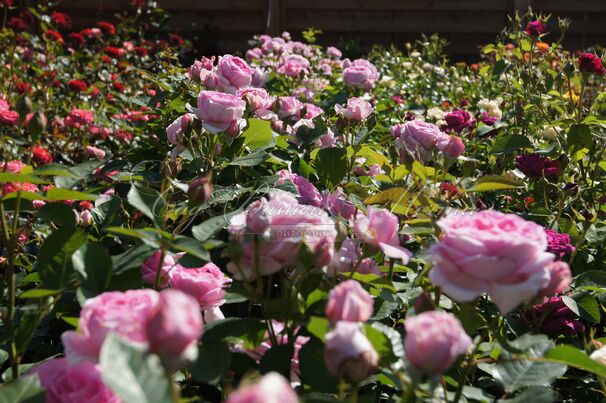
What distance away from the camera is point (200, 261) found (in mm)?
667

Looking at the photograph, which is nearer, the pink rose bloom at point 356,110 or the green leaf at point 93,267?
the green leaf at point 93,267

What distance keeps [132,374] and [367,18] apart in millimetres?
6011

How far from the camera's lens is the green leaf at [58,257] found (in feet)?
2.27

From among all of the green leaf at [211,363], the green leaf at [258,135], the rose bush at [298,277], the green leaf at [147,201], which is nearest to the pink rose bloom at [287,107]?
the rose bush at [298,277]

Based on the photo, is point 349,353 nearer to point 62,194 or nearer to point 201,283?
point 201,283

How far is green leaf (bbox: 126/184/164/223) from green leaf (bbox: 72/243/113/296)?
6 centimetres

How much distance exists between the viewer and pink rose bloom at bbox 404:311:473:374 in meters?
0.47

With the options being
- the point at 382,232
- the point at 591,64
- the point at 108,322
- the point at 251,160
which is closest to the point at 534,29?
the point at 591,64

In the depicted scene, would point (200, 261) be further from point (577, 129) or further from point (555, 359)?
point (577, 129)

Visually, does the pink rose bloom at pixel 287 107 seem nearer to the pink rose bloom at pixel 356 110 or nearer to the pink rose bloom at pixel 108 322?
the pink rose bloom at pixel 356 110

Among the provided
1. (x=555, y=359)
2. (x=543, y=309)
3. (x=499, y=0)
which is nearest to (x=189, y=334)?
(x=555, y=359)

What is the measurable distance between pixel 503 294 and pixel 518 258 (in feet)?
0.11

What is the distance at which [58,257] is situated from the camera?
2.34 feet

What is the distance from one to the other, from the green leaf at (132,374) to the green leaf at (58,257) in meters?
0.29
